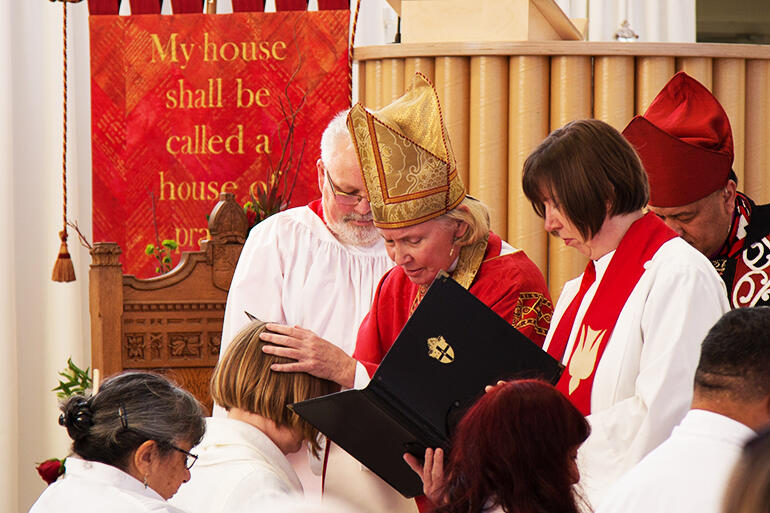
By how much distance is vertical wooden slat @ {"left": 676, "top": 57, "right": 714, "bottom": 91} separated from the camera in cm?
430

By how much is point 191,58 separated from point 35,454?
2.63 metres

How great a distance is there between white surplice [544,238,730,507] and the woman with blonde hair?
71cm

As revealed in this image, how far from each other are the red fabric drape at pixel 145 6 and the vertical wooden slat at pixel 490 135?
1.55 m

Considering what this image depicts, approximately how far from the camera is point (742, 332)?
1.95 m

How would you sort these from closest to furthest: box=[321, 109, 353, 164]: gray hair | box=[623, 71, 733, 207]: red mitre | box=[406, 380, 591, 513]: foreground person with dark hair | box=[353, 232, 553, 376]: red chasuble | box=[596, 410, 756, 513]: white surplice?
box=[596, 410, 756, 513]: white surplice
box=[406, 380, 591, 513]: foreground person with dark hair
box=[353, 232, 553, 376]: red chasuble
box=[623, 71, 733, 207]: red mitre
box=[321, 109, 353, 164]: gray hair

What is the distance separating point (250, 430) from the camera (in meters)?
2.65

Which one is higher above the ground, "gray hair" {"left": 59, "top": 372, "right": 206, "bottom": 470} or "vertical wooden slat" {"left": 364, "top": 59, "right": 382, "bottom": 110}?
"vertical wooden slat" {"left": 364, "top": 59, "right": 382, "bottom": 110}

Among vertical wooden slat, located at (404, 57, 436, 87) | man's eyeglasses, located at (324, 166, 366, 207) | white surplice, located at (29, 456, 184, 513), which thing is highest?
vertical wooden slat, located at (404, 57, 436, 87)

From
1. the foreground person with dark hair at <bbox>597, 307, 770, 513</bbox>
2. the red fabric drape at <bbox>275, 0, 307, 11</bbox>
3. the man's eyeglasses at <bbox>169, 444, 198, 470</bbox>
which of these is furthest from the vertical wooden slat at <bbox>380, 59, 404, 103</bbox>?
the foreground person with dark hair at <bbox>597, 307, 770, 513</bbox>

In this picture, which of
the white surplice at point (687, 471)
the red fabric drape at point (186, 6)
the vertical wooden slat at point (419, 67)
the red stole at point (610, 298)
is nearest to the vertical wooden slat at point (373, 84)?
the vertical wooden slat at point (419, 67)

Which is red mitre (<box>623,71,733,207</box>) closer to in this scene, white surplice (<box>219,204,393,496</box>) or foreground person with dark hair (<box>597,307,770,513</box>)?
white surplice (<box>219,204,393,496</box>)

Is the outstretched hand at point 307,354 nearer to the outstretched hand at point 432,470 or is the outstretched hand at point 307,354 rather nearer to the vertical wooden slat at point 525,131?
the outstretched hand at point 432,470

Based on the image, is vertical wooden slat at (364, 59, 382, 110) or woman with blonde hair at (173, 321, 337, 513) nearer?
woman with blonde hair at (173, 321, 337, 513)

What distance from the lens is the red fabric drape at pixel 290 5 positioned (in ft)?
16.0
